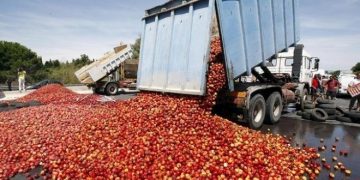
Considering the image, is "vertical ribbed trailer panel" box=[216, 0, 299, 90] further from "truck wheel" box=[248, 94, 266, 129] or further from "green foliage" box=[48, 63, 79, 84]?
"green foliage" box=[48, 63, 79, 84]

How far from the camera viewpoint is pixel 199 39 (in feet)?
24.3

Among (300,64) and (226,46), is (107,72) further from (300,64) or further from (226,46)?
(226,46)

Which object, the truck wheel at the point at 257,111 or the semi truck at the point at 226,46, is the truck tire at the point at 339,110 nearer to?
the semi truck at the point at 226,46

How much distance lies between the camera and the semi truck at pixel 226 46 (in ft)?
24.2

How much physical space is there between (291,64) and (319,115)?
266 inches

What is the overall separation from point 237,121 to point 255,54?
222cm

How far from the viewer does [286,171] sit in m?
5.34

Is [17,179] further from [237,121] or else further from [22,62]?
[22,62]

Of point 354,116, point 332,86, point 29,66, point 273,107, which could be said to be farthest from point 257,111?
point 29,66

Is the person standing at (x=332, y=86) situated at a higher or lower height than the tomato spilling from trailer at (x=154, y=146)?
higher

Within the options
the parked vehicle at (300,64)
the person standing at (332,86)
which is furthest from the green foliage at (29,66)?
the person standing at (332,86)

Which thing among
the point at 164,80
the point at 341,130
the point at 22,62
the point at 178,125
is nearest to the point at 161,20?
the point at 164,80

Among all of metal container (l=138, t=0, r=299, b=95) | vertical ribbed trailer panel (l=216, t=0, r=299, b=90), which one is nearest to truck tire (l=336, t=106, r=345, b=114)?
vertical ribbed trailer panel (l=216, t=0, r=299, b=90)

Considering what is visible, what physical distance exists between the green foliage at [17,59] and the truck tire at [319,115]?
122 ft
